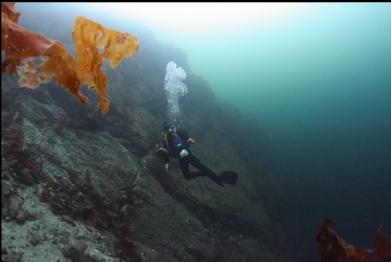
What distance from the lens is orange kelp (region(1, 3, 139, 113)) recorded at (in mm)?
4691

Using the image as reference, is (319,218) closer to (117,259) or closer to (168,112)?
(168,112)

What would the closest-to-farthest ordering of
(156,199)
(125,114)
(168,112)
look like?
(156,199) < (125,114) < (168,112)

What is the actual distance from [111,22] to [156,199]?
53.8ft

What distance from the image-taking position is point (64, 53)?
507 cm

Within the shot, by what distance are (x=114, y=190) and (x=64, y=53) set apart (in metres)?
4.51

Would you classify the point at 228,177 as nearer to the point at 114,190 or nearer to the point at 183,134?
the point at 183,134

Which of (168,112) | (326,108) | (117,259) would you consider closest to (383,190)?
(168,112)

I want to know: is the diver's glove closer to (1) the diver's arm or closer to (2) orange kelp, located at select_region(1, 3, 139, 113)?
(1) the diver's arm

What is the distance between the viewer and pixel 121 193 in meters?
8.96

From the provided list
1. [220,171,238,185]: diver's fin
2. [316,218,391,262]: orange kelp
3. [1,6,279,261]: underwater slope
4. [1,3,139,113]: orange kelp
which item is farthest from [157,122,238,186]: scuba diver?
[1,3,139,113]: orange kelp

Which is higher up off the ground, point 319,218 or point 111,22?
point 111,22

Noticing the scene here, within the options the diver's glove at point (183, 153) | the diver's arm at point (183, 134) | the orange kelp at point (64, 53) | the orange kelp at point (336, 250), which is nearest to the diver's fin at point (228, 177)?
the diver's glove at point (183, 153)

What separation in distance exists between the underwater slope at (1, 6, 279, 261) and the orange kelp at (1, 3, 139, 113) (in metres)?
0.59

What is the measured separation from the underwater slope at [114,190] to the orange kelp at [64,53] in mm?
587
